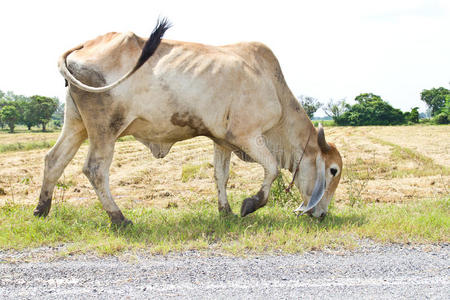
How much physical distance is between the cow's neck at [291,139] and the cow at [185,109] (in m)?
0.01

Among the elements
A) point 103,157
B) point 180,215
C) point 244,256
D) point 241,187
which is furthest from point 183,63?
point 241,187

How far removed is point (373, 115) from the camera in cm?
6981

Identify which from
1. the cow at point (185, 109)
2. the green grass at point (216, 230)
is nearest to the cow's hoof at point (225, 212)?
the cow at point (185, 109)

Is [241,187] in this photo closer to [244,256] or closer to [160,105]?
[160,105]

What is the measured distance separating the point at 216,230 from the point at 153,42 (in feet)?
7.16

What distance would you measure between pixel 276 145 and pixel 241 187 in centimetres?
331

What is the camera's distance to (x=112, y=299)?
9.77ft

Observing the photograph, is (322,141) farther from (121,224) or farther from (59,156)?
(59,156)

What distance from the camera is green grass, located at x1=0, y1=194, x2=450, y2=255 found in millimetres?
4324

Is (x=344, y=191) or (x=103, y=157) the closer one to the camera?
(x=103, y=157)

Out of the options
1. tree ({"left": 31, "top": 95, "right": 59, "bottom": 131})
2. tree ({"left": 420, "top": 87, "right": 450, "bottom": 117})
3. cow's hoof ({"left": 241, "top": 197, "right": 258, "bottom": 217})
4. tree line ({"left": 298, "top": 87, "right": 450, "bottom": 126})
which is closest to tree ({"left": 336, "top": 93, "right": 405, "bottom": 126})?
tree line ({"left": 298, "top": 87, "right": 450, "bottom": 126})

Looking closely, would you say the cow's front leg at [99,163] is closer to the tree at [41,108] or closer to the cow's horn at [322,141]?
the cow's horn at [322,141]

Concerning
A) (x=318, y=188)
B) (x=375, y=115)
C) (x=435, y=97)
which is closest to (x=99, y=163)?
(x=318, y=188)

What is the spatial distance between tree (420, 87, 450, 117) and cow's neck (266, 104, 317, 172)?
9441 centimetres
